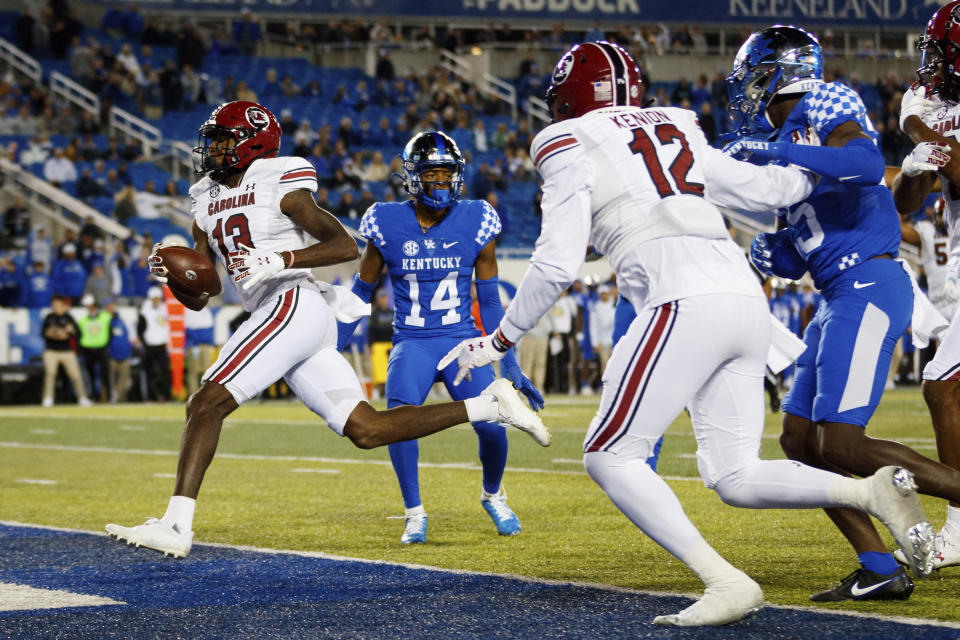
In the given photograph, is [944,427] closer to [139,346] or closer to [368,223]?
[368,223]

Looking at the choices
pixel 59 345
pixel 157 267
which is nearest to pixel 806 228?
pixel 157 267

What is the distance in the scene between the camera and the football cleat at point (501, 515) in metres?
5.80

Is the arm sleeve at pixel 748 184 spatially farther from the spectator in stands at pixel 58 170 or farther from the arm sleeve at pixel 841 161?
the spectator in stands at pixel 58 170

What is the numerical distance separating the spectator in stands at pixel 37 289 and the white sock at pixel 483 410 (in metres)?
13.7

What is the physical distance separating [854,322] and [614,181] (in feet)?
3.42

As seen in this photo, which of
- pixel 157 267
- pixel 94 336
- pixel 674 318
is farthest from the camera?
pixel 94 336

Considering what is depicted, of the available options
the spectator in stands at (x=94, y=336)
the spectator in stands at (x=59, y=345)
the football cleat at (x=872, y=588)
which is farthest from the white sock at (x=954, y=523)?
the spectator in stands at (x=94, y=336)

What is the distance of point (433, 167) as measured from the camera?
19.9 feet

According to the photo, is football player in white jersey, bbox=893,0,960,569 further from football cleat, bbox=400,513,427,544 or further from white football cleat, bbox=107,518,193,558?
white football cleat, bbox=107,518,193,558

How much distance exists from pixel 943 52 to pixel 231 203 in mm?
2763

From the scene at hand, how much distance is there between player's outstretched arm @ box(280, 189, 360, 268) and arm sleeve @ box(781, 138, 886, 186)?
183 cm

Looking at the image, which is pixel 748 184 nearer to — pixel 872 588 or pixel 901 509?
pixel 901 509

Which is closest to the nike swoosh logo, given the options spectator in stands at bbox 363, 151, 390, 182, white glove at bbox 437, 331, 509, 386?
white glove at bbox 437, 331, 509, 386

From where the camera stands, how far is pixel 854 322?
4.19m
